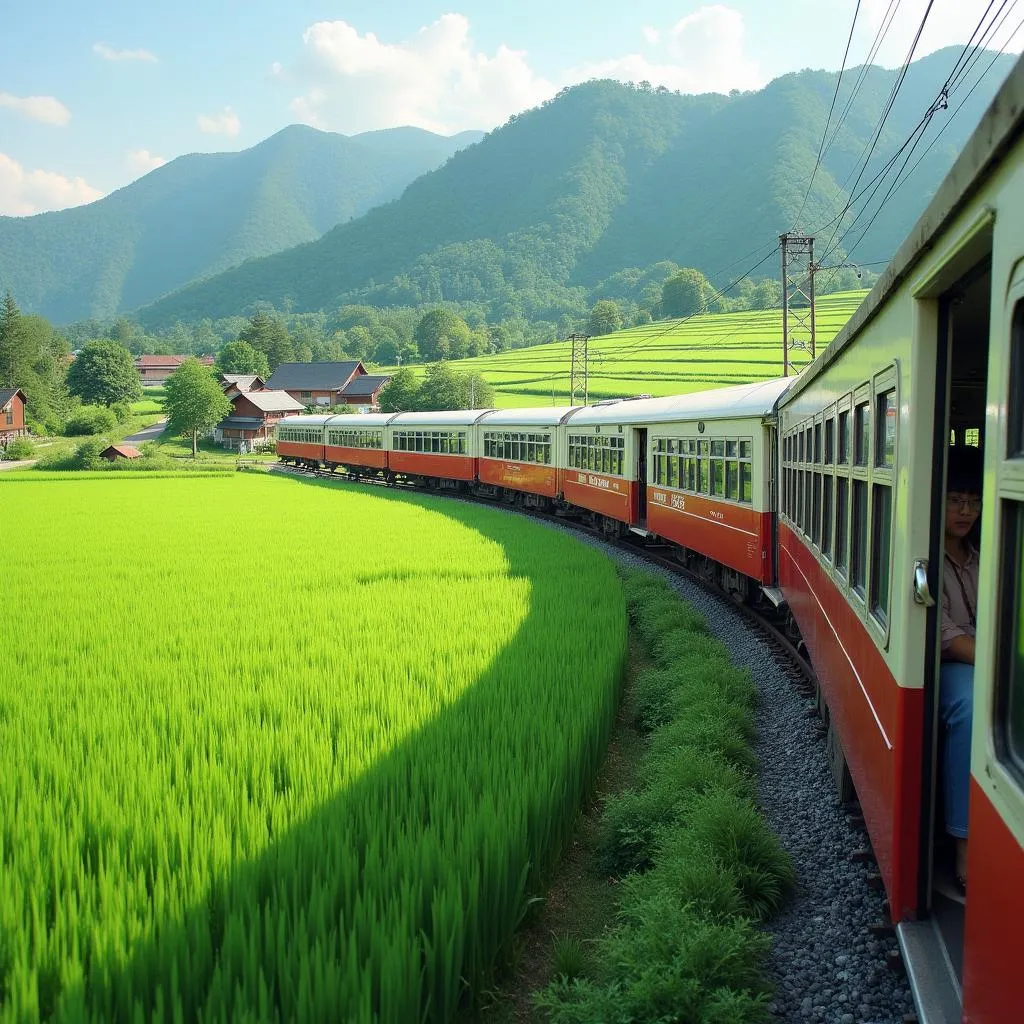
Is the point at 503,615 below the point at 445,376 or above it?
below

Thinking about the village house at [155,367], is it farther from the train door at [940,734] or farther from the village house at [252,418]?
the train door at [940,734]

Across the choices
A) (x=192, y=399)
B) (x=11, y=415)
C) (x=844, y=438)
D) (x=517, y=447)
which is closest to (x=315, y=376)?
(x=11, y=415)

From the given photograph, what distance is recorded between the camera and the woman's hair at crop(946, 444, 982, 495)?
3.82 m

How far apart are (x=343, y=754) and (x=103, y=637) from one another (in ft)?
16.6

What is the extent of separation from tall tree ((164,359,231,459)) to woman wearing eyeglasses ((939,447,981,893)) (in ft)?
211

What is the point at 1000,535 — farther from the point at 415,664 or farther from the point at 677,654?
the point at 677,654

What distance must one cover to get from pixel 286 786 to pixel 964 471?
3.82m

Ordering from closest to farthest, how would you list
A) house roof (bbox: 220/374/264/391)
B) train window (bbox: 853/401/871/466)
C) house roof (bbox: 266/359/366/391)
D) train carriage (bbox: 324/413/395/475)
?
train window (bbox: 853/401/871/466)
train carriage (bbox: 324/413/395/475)
house roof (bbox: 220/374/264/391)
house roof (bbox: 266/359/366/391)

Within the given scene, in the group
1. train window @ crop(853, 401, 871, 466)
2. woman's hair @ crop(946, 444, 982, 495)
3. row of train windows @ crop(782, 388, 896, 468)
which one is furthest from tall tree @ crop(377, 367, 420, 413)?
woman's hair @ crop(946, 444, 982, 495)

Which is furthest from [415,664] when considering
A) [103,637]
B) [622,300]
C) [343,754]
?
[622,300]

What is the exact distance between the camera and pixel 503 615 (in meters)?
11.0

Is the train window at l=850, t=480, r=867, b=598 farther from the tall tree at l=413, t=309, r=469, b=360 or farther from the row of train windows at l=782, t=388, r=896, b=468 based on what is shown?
the tall tree at l=413, t=309, r=469, b=360

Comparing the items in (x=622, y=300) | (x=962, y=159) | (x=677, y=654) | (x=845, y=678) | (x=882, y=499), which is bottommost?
(x=677, y=654)

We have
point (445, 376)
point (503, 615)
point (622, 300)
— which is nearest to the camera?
point (503, 615)
